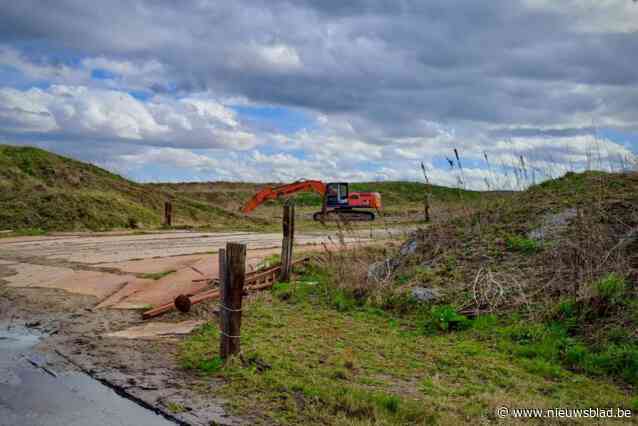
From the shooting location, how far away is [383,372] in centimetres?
626

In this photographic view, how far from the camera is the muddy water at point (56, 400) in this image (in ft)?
16.8

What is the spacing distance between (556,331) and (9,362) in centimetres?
645

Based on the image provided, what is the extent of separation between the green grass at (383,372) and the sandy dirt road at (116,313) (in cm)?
38

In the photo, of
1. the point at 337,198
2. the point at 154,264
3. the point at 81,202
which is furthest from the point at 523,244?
the point at 337,198

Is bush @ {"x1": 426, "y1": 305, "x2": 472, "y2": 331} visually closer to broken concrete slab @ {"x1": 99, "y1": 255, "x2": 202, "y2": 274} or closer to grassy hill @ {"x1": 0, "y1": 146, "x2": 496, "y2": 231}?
broken concrete slab @ {"x1": 99, "y1": 255, "x2": 202, "y2": 274}

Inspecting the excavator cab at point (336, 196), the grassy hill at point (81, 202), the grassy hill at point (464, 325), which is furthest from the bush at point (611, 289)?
the excavator cab at point (336, 196)

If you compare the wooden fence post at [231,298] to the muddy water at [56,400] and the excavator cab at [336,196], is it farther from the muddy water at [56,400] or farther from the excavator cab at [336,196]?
the excavator cab at [336,196]

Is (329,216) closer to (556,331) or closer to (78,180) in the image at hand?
(78,180)

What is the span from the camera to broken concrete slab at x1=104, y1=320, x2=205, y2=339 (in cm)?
796

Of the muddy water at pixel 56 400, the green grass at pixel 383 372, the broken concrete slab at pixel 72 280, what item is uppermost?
the broken concrete slab at pixel 72 280

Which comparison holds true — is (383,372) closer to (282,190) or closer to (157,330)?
(157,330)

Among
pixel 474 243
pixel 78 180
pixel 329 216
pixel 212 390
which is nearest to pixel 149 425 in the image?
pixel 212 390

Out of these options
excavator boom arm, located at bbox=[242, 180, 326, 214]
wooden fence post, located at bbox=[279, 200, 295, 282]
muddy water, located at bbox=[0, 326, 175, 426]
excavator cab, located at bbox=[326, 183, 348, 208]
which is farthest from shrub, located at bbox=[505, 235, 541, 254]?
excavator boom arm, located at bbox=[242, 180, 326, 214]

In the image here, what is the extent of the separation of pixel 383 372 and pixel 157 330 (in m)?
3.50
